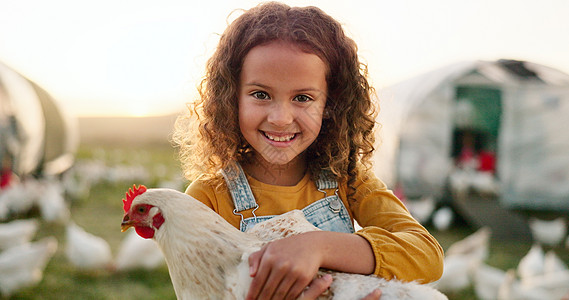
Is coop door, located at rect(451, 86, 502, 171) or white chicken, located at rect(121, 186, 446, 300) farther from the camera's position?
coop door, located at rect(451, 86, 502, 171)

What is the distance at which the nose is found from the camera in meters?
1.51

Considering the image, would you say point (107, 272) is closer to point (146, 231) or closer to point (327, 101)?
point (146, 231)

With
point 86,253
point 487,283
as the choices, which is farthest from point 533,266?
point 86,253

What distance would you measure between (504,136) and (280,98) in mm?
7846

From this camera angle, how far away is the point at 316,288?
1.23 m

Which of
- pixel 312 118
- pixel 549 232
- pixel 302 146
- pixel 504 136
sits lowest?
pixel 549 232

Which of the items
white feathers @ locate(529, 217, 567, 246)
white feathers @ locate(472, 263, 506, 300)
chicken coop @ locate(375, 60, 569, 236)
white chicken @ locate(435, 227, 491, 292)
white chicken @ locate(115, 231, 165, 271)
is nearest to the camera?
white feathers @ locate(472, 263, 506, 300)

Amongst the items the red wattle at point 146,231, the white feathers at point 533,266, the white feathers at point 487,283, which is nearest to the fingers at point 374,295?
the red wattle at point 146,231

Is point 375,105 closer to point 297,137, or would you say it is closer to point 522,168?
point 297,137

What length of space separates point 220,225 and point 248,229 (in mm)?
279

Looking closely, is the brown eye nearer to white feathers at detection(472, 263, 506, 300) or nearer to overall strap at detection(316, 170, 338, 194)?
overall strap at detection(316, 170, 338, 194)

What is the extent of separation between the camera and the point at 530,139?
787 cm

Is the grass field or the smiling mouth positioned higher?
the smiling mouth

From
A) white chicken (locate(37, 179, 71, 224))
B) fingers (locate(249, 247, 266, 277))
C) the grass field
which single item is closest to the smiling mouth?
fingers (locate(249, 247, 266, 277))
